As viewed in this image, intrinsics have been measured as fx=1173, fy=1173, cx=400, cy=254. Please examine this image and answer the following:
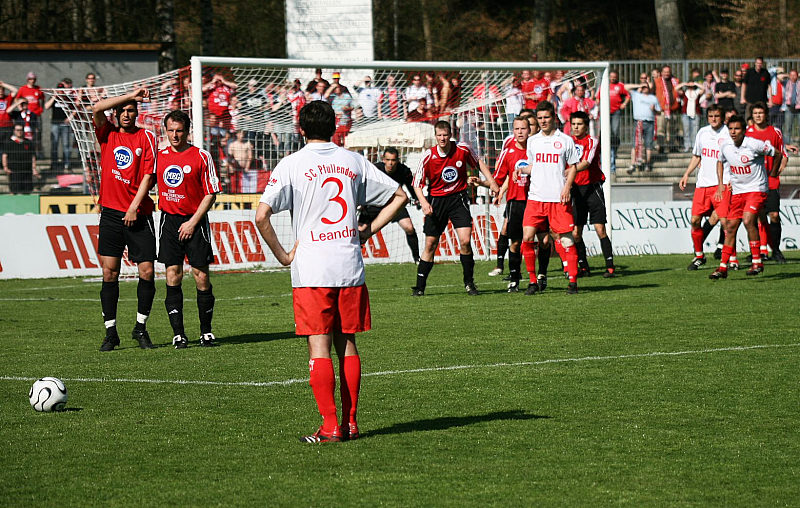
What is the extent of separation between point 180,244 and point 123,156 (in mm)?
928

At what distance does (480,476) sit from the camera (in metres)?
5.62

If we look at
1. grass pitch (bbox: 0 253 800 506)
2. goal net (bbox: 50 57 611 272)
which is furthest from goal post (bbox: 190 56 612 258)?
grass pitch (bbox: 0 253 800 506)

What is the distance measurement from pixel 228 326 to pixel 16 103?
11.6 meters

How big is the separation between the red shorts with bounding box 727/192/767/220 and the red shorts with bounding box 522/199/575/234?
9.32 ft

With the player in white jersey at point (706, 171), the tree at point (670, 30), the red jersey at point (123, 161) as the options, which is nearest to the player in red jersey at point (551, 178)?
the player in white jersey at point (706, 171)

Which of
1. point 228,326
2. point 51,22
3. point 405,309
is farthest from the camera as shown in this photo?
point 51,22

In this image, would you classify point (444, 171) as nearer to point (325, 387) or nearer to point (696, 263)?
point (696, 263)

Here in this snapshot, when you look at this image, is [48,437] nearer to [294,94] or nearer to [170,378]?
[170,378]

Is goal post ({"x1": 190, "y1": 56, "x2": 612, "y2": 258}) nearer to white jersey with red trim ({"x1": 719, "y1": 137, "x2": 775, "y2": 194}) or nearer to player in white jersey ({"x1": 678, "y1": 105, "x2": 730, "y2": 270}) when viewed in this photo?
player in white jersey ({"x1": 678, "y1": 105, "x2": 730, "y2": 270})

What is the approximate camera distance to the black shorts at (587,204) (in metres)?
16.1

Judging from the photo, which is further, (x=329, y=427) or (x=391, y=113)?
(x=391, y=113)

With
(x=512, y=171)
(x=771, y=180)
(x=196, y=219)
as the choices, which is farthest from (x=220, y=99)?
(x=196, y=219)

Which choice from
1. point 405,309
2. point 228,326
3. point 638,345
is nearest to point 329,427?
point 638,345

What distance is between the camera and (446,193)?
14586 millimetres
